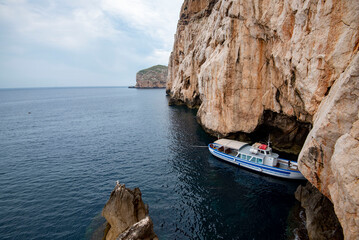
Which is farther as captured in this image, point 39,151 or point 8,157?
point 39,151

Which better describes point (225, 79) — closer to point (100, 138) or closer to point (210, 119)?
point (210, 119)

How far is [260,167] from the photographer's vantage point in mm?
29641

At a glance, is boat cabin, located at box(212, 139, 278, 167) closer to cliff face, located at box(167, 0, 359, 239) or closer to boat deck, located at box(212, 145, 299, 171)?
boat deck, located at box(212, 145, 299, 171)

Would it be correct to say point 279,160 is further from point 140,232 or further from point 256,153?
point 140,232

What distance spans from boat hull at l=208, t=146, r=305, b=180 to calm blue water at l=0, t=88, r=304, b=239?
0.96 m

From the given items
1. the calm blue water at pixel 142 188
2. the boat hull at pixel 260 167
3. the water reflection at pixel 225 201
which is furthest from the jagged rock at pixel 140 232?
the boat hull at pixel 260 167

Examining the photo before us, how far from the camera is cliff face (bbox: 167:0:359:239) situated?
491 inches

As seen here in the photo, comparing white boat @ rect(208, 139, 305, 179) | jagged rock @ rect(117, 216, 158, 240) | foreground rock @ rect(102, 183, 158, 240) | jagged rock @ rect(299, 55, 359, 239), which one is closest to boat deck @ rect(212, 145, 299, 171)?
white boat @ rect(208, 139, 305, 179)

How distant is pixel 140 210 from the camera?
1859 centimetres

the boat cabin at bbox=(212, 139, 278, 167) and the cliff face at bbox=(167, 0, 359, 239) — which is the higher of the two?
the cliff face at bbox=(167, 0, 359, 239)

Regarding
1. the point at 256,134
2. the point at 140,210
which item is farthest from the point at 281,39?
the point at 140,210

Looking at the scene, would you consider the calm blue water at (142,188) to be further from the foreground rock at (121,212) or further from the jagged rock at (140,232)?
the jagged rock at (140,232)

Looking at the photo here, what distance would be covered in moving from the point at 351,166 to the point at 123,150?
1470 inches

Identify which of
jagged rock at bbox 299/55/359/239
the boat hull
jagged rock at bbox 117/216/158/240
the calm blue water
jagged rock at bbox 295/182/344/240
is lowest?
the calm blue water
